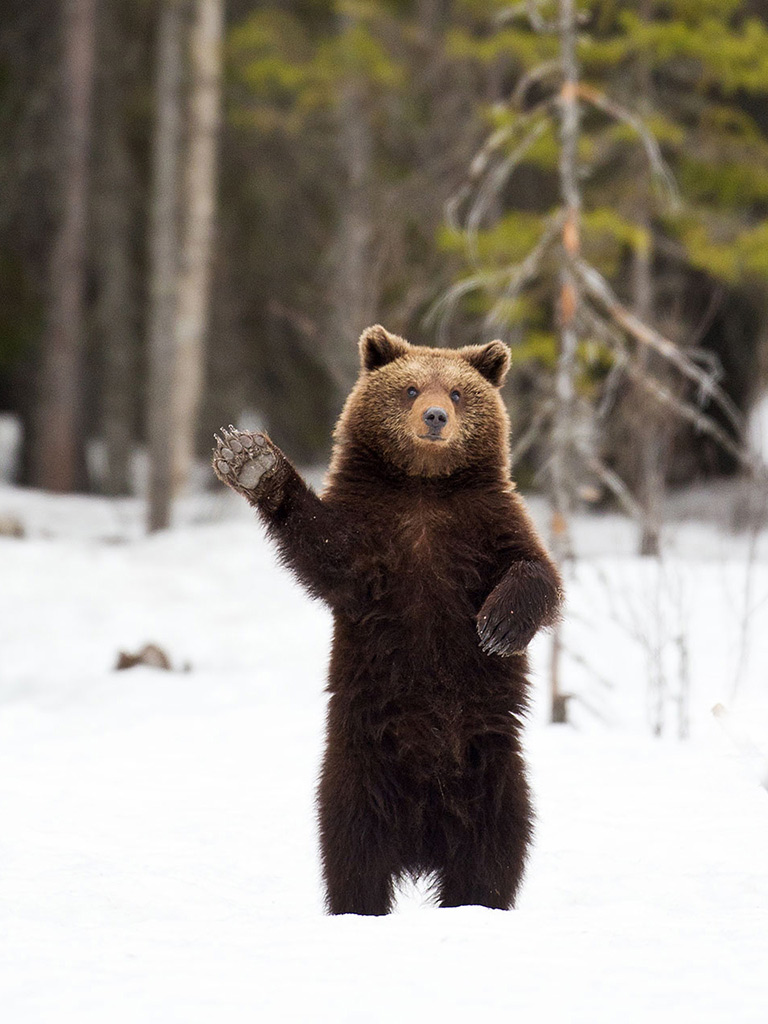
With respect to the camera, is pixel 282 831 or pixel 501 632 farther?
pixel 282 831

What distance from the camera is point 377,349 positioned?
4289mm

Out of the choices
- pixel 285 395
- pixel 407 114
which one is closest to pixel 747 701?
pixel 407 114

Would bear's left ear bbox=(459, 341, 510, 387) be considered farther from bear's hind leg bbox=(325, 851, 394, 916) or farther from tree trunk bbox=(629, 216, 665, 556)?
tree trunk bbox=(629, 216, 665, 556)

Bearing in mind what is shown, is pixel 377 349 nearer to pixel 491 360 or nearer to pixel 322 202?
pixel 491 360

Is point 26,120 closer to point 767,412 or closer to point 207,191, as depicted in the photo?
point 207,191

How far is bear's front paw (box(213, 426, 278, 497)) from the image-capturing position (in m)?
3.80

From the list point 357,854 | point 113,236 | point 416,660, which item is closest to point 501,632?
point 416,660

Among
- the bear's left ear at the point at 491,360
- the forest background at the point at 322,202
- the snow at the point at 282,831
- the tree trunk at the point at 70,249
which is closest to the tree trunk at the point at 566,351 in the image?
the snow at the point at 282,831

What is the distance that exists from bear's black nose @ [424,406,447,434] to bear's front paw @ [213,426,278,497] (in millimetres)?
464

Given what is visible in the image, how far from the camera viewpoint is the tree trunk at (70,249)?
15797 millimetres

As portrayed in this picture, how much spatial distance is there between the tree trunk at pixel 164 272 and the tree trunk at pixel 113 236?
3.01 m

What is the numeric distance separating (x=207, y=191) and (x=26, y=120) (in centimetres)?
268

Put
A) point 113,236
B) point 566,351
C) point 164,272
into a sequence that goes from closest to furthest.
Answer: point 566,351 < point 164,272 < point 113,236

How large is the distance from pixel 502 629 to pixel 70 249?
13543 mm
